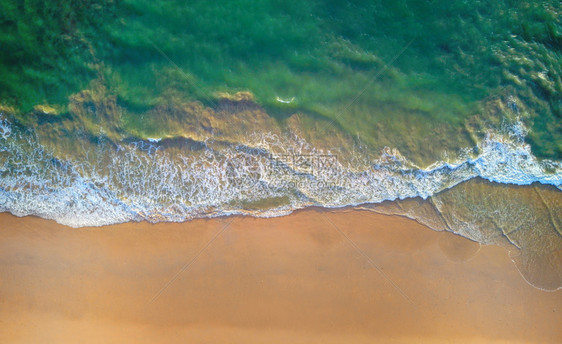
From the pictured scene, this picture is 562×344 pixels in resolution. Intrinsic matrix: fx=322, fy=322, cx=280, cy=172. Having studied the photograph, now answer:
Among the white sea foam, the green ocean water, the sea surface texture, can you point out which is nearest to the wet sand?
the sea surface texture

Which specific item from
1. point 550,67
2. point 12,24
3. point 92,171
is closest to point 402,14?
point 550,67

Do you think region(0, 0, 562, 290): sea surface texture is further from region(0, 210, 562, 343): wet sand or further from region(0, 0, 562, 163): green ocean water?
region(0, 210, 562, 343): wet sand

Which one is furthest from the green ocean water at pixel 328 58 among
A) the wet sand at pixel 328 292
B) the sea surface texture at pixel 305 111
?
the wet sand at pixel 328 292

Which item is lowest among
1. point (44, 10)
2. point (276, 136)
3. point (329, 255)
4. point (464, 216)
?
point (329, 255)

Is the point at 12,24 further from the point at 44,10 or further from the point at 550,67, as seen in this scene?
the point at 550,67

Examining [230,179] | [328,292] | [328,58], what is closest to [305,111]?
[328,58]
